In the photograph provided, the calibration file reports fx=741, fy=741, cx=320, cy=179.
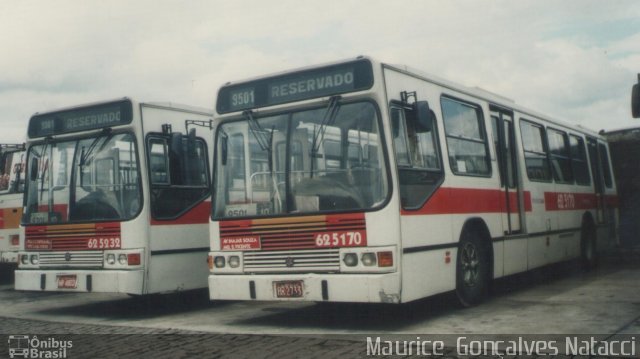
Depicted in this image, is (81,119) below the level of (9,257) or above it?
above

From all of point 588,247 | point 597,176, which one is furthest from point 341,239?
point 597,176

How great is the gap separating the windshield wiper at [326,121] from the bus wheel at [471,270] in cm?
230

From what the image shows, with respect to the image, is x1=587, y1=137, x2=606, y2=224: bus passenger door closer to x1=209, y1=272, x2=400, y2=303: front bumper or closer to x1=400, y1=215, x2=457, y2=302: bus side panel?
x1=400, y1=215, x2=457, y2=302: bus side panel

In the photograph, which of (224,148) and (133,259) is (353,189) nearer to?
(224,148)

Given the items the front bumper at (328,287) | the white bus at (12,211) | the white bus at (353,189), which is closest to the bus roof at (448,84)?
the white bus at (353,189)

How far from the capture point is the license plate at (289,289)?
314 inches

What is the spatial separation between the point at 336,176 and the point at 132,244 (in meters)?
3.32

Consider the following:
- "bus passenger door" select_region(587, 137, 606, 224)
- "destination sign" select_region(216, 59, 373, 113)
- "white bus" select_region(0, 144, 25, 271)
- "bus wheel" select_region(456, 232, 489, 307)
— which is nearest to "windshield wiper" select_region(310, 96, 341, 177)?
"destination sign" select_region(216, 59, 373, 113)

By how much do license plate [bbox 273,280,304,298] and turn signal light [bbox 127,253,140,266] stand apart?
2.48 meters

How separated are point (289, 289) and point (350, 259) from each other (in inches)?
30.9

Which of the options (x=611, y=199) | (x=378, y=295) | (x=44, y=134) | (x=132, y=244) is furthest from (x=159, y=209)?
(x=611, y=199)

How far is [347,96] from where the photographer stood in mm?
8070

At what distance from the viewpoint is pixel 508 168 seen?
11047 mm

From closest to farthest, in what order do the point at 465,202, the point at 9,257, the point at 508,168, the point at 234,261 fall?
the point at 234,261 < the point at 465,202 < the point at 508,168 < the point at 9,257
